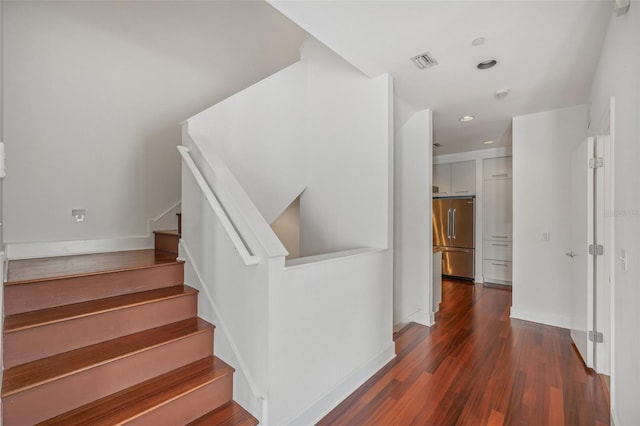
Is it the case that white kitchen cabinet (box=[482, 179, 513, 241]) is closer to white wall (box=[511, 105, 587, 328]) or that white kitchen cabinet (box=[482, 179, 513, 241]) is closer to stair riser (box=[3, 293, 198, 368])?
white wall (box=[511, 105, 587, 328])

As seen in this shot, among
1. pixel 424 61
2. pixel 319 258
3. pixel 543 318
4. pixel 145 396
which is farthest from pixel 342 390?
pixel 543 318

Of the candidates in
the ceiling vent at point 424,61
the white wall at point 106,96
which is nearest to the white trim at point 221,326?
the white wall at point 106,96

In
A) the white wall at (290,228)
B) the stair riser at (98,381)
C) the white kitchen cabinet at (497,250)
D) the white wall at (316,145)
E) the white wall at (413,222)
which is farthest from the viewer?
the white kitchen cabinet at (497,250)

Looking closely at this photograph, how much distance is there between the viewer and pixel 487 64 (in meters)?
2.45

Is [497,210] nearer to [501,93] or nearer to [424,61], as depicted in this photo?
[501,93]

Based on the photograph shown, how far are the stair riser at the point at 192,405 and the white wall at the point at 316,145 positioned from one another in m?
1.61

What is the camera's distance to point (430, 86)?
2.90m

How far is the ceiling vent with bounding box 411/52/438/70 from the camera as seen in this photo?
7.68ft

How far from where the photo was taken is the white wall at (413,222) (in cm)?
352

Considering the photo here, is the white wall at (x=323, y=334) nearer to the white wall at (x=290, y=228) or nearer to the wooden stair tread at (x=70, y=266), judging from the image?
the wooden stair tread at (x=70, y=266)

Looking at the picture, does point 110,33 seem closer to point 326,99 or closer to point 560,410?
point 326,99

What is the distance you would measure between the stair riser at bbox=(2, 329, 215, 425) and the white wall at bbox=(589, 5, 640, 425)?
91.4 inches

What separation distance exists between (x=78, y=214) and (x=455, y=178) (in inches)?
240

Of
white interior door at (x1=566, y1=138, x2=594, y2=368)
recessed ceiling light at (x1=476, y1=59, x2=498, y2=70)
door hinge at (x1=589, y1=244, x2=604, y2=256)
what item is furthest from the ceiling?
door hinge at (x1=589, y1=244, x2=604, y2=256)
